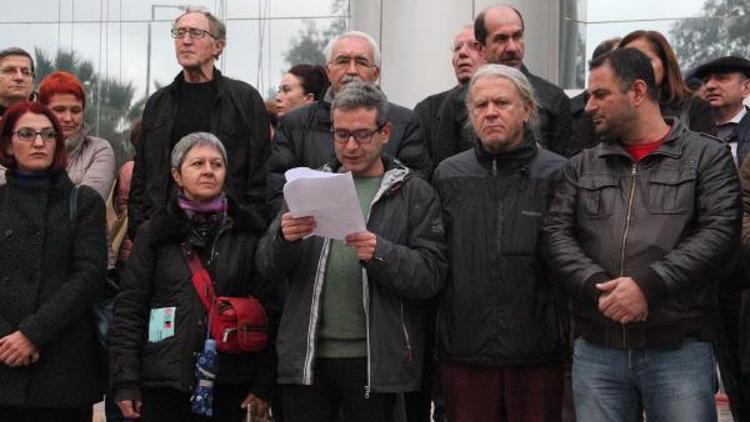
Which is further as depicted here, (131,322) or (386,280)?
(131,322)

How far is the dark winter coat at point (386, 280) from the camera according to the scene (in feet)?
17.2

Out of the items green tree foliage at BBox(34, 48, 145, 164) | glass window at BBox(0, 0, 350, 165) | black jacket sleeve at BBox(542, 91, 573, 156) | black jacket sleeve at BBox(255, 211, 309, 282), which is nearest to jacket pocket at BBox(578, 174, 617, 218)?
black jacket sleeve at BBox(542, 91, 573, 156)

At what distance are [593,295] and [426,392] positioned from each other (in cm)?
153

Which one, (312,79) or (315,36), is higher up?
(315,36)

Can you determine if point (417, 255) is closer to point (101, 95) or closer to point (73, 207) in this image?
point (73, 207)

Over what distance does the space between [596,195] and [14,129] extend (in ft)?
9.18

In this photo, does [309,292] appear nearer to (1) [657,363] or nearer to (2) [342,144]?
(2) [342,144]

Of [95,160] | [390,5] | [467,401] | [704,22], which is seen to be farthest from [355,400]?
[704,22]

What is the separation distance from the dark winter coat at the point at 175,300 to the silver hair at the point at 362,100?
2.41ft

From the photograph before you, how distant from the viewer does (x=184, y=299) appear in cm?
568

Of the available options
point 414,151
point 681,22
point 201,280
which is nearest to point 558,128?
point 414,151

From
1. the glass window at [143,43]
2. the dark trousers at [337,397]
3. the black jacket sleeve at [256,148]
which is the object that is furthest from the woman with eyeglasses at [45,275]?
the glass window at [143,43]

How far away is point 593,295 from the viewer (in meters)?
4.92

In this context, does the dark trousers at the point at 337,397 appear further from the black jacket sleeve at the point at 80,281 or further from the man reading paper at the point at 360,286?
the black jacket sleeve at the point at 80,281
